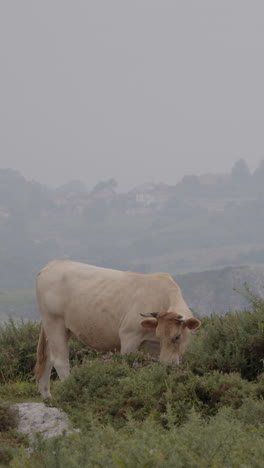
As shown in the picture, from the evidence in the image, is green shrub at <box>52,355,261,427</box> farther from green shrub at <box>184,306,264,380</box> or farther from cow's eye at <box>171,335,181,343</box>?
cow's eye at <box>171,335,181,343</box>

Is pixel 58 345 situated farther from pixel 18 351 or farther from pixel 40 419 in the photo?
pixel 18 351

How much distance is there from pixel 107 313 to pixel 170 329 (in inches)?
54.0

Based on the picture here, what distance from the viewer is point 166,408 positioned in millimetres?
6855

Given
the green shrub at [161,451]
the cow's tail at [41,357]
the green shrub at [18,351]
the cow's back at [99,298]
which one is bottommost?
the green shrub at [18,351]

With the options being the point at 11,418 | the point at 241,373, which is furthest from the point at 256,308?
the point at 11,418

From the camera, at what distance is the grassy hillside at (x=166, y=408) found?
463cm

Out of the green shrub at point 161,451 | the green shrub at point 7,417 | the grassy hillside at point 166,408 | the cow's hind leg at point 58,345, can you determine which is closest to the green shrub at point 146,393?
the grassy hillside at point 166,408

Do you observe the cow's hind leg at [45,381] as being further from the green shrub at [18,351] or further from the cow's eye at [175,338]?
the cow's eye at [175,338]

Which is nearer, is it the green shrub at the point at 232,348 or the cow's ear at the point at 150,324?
the green shrub at the point at 232,348

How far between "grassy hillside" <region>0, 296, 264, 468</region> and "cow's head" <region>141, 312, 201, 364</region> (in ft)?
0.65

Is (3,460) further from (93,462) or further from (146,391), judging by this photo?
(146,391)

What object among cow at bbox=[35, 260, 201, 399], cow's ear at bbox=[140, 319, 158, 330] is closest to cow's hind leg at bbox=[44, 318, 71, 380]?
cow at bbox=[35, 260, 201, 399]

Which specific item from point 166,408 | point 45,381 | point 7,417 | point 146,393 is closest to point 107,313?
point 45,381

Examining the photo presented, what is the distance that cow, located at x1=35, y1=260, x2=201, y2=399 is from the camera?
29.5ft
